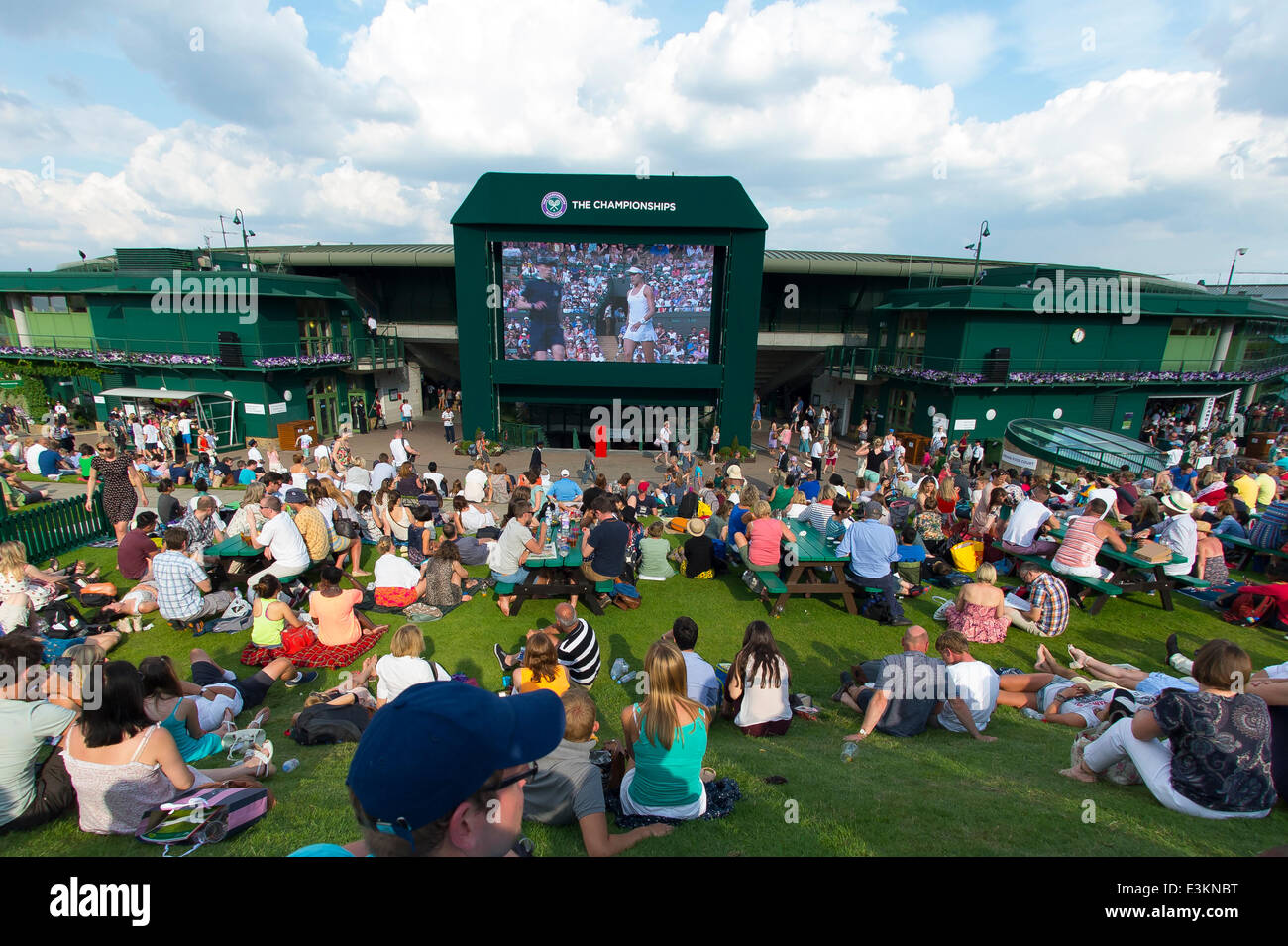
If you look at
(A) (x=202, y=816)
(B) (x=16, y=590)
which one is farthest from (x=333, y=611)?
(B) (x=16, y=590)

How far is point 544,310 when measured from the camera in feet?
74.5

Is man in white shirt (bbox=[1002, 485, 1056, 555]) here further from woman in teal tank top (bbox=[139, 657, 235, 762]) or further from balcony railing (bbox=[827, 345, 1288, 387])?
balcony railing (bbox=[827, 345, 1288, 387])

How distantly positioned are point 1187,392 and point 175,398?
4418 centimetres

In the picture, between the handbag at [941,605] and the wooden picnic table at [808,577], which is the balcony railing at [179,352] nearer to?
the wooden picnic table at [808,577]

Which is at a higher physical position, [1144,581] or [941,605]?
[1144,581]

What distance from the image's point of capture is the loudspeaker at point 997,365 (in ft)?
76.9

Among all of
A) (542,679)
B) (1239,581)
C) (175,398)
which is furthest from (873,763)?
(175,398)

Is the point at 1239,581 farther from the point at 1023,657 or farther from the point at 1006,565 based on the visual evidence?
the point at 1023,657

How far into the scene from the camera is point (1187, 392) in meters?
27.4

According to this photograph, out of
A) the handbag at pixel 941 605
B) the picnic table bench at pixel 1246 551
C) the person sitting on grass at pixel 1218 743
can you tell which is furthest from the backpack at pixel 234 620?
the picnic table bench at pixel 1246 551

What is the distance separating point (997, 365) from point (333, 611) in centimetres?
2547

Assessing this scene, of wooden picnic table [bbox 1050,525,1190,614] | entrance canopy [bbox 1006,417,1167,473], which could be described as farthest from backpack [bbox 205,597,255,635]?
entrance canopy [bbox 1006,417,1167,473]

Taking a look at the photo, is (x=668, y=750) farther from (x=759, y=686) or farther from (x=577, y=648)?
(x=577, y=648)

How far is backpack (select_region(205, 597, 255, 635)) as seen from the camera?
754 cm
